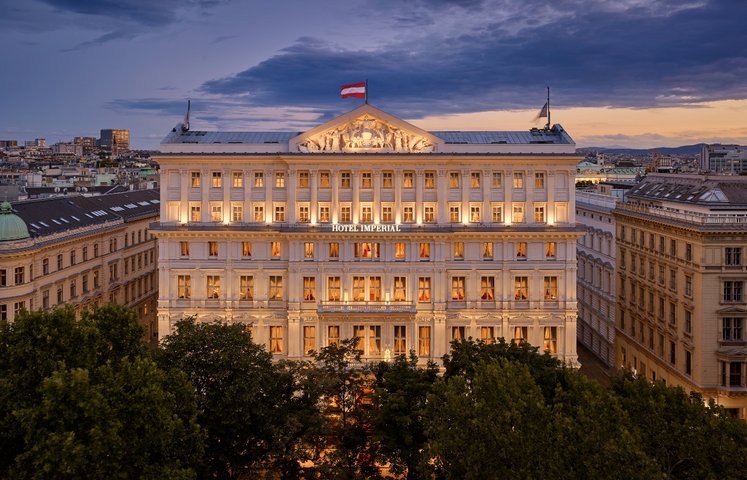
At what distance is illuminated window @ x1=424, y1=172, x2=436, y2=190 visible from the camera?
82.6 metres

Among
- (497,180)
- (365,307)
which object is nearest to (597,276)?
(497,180)

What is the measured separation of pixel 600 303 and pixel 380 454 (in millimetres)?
68393

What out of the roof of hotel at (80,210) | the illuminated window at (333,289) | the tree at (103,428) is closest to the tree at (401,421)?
the tree at (103,428)

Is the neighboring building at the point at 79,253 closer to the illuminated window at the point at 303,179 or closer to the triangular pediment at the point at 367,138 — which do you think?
the illuminated window at the point at 303,179

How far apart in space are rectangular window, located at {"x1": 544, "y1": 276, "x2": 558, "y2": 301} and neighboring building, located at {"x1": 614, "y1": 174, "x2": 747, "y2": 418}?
11929 millimetres

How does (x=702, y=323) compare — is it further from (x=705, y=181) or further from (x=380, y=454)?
(x=380, y=454)

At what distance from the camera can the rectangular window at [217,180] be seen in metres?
83.2

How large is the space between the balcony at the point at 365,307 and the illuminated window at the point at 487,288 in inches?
331

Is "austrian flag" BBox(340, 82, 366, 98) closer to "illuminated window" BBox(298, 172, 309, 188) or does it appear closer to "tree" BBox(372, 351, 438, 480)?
"illuminated window" BBox(298, 172, 309, 188)

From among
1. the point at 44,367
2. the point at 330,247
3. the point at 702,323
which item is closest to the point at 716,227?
the point at 702,323

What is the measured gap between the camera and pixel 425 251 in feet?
268

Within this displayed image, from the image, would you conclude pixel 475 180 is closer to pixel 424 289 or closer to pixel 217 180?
pixel 424 289

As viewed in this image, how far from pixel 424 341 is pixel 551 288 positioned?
634 inches

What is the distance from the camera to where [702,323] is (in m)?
78.3
